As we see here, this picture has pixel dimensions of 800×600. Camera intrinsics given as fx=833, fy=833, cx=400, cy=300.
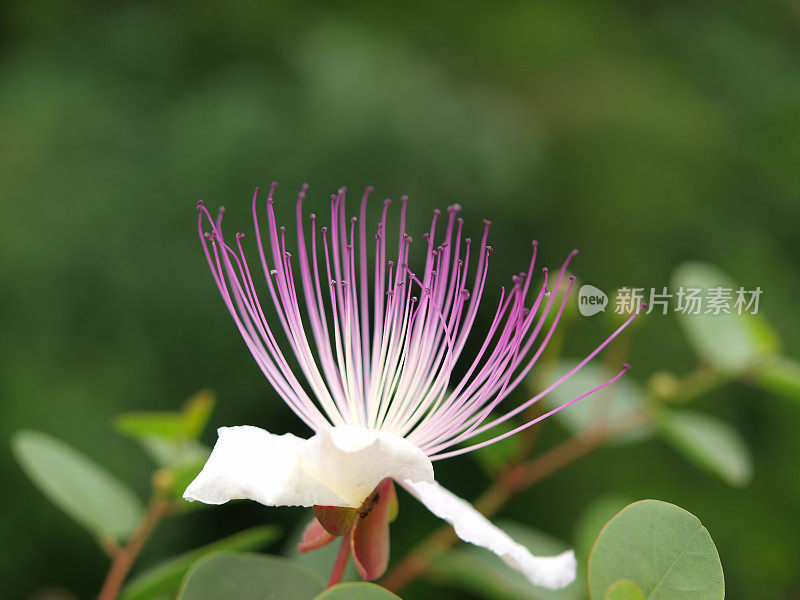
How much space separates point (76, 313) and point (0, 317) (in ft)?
0.65

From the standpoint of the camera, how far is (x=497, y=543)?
532 millimetres

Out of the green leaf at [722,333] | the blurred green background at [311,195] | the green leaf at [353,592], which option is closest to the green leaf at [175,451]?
the green leaf at [353,592]

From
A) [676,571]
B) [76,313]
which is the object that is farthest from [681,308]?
[76,313]

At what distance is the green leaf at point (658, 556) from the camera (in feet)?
1.65

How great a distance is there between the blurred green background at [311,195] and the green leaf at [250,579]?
1741mm

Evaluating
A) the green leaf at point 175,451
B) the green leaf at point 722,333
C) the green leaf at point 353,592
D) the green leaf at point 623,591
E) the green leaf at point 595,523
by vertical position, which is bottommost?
the green leaf at point 595,523

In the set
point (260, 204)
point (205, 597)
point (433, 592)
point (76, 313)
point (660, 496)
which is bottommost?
point (433, 592)

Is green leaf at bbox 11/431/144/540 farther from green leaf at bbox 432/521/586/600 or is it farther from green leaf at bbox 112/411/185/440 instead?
green leaf at bbox 432/521/586/600

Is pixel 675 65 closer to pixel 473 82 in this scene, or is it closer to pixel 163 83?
pixel 473 82

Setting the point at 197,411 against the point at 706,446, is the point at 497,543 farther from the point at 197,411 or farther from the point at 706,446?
the point at 706,446

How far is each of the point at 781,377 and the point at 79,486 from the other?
→ 0.81m

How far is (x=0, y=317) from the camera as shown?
2.25 meters

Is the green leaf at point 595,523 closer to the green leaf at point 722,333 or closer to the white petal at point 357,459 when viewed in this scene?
the green leaf at point 722,333

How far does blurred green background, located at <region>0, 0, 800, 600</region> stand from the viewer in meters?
2.27
